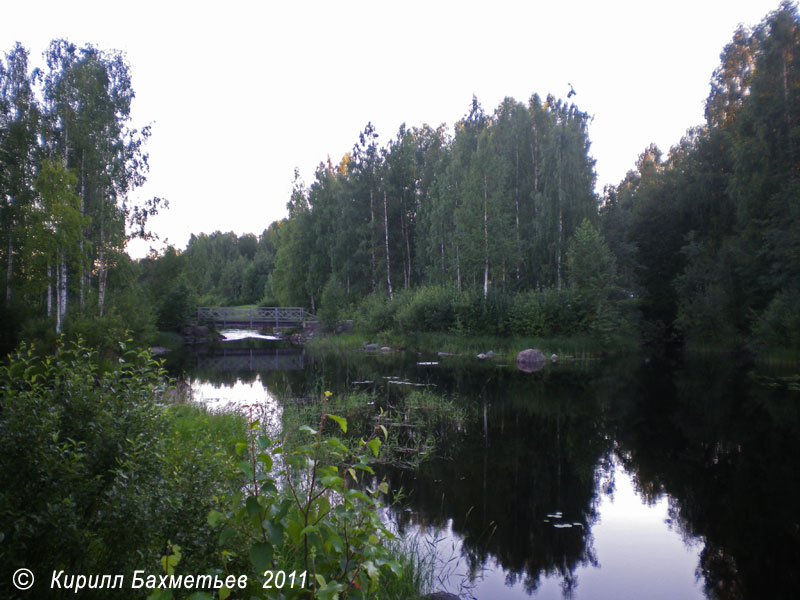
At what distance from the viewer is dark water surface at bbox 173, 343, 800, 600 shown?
5199mm

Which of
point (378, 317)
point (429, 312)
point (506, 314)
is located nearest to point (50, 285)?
point (378, 317)

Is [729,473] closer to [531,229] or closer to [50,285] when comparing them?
[50,285]

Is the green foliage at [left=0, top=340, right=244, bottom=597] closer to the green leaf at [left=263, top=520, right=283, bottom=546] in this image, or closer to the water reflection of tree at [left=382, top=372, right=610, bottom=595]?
the green leaf at [left=263, top=520, right=283, bottom=546]

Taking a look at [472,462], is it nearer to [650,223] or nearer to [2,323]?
[2,323]

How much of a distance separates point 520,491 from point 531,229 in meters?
24.7

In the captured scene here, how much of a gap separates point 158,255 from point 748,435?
2504cm

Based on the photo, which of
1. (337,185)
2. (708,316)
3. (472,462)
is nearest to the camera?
(472,462)

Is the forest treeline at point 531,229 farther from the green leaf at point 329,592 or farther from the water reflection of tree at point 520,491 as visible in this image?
the green leaf at point 329,592

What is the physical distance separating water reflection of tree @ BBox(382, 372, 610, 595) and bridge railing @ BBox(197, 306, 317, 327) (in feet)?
99.0

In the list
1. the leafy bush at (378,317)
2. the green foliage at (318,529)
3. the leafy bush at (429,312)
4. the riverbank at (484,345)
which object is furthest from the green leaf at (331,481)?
the leafy bush at (378,317)

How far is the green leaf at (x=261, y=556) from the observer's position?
2.13 meters

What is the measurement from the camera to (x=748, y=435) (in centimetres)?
1060

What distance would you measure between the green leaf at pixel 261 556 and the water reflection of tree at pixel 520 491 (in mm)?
3623

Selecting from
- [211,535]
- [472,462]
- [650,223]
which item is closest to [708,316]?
[650,223]
